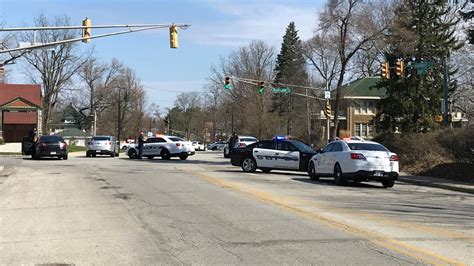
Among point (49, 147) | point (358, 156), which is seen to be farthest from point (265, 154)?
point (49, 147)

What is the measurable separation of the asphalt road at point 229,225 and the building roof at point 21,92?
2401 inches

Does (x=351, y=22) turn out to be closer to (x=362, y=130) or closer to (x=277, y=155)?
(x=277, y=155)

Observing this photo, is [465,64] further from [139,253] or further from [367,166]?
[139,253]

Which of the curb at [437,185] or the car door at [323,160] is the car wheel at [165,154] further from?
the curb at [437,185]

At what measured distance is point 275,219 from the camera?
10297 mm

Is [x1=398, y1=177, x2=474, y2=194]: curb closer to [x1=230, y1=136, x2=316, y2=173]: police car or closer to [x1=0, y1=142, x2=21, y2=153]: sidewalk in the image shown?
[x1=230, y1=136, x2=316, y2=173]: police car

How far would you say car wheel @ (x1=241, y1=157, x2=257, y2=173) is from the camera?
23.7m

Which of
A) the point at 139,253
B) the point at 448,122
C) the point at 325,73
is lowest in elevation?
the point at 139,253

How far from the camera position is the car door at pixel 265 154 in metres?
23.3

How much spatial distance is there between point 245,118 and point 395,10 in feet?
155

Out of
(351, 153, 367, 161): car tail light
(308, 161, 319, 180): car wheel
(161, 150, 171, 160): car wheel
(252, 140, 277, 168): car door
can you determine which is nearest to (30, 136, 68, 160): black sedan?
(161, 150, 171, 160): car wheel

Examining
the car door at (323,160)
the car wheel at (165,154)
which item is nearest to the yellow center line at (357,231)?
the car door at (323,160)

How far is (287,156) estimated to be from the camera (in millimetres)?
23125

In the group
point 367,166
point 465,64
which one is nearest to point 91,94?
point 465,64
